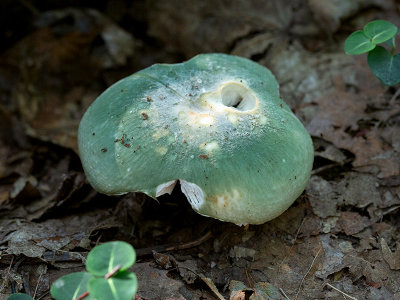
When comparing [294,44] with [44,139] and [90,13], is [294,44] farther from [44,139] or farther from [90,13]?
[44,139]

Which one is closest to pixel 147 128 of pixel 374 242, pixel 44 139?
pixel 374 242

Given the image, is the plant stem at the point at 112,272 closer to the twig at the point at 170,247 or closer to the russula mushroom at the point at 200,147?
the russula mushroom at the point at 200,147

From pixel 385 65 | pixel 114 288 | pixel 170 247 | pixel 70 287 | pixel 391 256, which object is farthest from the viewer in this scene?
pixel 385 65

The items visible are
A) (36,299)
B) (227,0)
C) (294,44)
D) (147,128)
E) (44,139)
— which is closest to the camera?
(36,299)

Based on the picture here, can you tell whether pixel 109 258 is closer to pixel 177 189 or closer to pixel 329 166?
pixel 177 189

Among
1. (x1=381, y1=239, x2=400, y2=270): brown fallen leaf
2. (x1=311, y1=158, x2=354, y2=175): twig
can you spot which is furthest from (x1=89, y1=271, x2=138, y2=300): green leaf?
(x1=311, y1=158, x2=354, y2=175): twig

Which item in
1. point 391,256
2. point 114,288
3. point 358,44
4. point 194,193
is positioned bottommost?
point 391,256

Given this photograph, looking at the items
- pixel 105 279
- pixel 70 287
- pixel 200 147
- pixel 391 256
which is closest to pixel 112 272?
pixel 105 279
